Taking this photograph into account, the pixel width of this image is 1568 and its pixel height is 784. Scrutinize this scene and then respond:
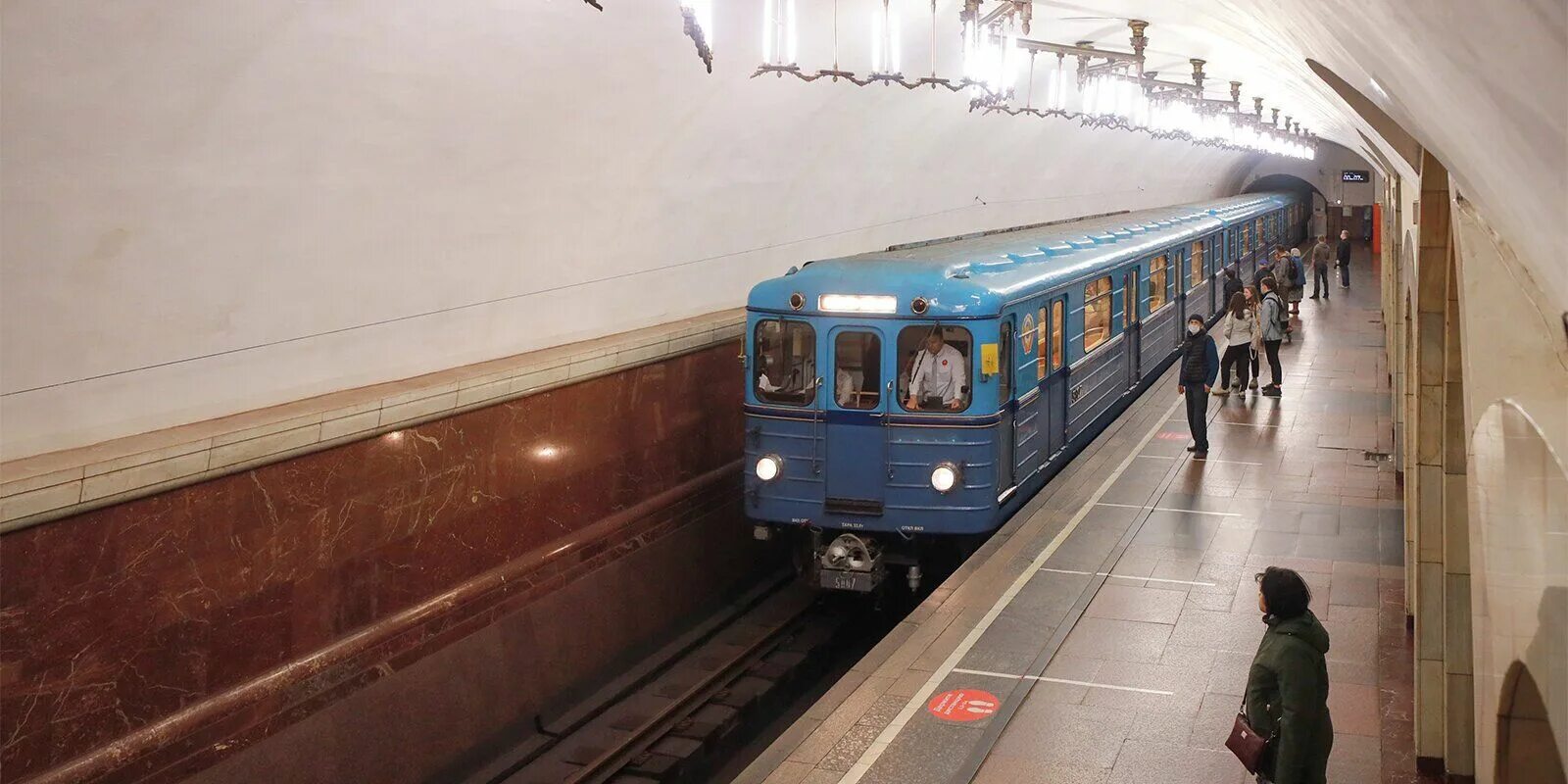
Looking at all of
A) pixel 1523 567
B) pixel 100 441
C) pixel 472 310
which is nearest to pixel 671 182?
pixel 472 310

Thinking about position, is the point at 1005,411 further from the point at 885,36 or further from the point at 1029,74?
the point at 1029,74

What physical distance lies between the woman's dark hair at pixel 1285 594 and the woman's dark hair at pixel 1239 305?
450 inches

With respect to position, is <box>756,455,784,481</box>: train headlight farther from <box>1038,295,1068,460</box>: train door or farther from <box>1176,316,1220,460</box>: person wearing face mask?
<box>1176,316,1220,460</box>: person wearing face mask

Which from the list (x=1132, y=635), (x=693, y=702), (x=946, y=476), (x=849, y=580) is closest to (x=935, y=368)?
(x=946, y=476)

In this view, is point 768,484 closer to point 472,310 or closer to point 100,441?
point 472,310

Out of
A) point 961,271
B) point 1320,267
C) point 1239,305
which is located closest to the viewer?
point 961,271

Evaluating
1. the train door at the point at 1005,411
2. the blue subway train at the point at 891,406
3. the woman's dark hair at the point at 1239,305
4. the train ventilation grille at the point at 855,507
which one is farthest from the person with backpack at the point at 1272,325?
the train ventilation grille at the point at 855,507

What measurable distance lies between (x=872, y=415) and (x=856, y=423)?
0.16m

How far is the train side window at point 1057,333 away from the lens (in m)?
12.9

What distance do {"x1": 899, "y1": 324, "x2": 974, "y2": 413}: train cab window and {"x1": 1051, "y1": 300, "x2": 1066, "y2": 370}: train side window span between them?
2.14 metres

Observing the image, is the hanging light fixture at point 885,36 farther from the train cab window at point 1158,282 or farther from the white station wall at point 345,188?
the train cab window at point 1158,282

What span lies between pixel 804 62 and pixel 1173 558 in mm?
Answer: 5941

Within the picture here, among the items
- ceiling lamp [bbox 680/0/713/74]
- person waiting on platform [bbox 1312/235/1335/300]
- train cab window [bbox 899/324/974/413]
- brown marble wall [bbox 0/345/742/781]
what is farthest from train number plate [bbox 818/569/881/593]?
person waiting on platform [bbox 1312/235/1335/300]

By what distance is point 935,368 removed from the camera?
11102 millimetres
